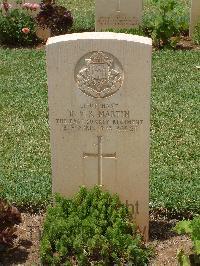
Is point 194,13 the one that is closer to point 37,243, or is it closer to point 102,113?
point 102,113

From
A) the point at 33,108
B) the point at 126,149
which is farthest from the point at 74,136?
the point at 33,108

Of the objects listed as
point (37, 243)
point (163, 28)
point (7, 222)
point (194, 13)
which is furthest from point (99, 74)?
point (194, 13)

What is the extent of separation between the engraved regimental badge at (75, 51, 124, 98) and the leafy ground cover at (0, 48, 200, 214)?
1.26m

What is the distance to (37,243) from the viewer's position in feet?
16.6

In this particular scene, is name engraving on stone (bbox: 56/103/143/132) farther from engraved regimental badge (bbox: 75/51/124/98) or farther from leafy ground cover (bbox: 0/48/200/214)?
leafy ground cover (bbox: 0/48/200/214)

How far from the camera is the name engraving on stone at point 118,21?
10.8 metres

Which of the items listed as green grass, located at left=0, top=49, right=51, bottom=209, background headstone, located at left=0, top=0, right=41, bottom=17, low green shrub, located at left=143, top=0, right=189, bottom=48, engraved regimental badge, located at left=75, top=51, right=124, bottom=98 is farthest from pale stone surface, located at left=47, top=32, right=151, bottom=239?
background headstone, located at left=0, top=0, right=41, bottom=17

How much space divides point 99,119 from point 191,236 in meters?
1.05

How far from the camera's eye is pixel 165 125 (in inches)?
287

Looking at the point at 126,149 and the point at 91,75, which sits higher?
the point at 91,75

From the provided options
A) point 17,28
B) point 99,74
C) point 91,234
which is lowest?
point 91,234

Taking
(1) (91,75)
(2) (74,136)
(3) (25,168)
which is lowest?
(3) (25,168)

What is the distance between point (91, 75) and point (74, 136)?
1.60ft

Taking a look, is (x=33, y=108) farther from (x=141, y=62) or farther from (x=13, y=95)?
(x=141, y=62)
